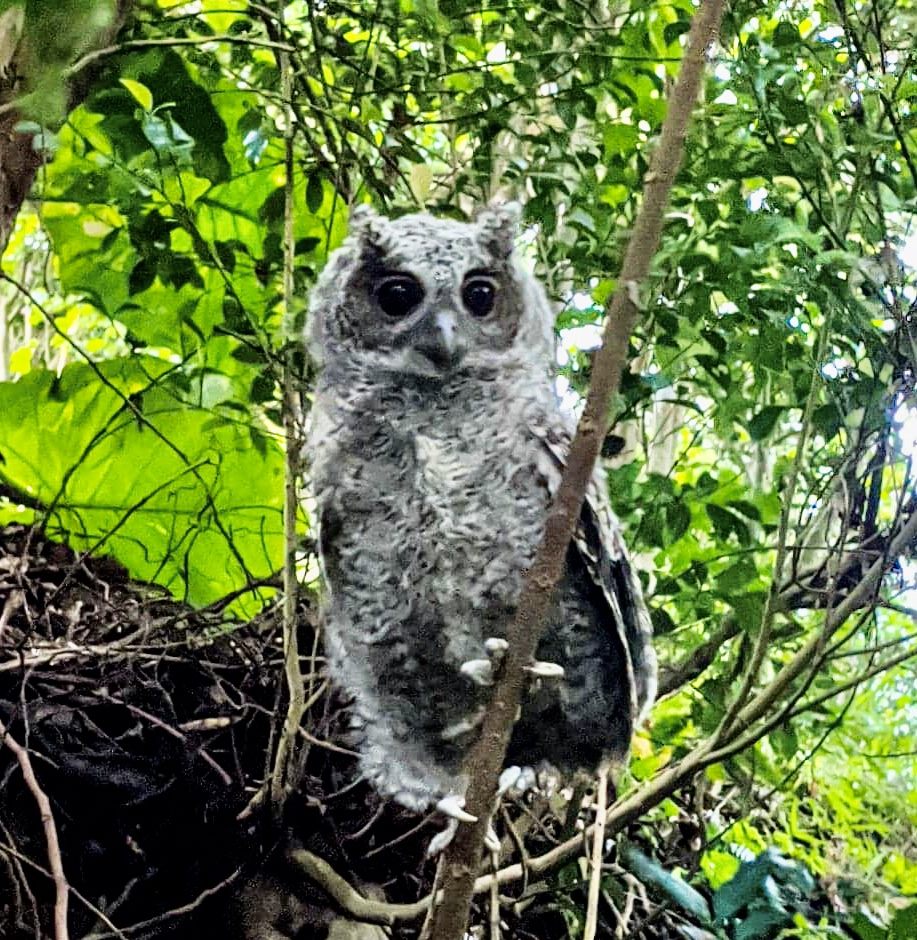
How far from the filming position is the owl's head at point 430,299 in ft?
3.44

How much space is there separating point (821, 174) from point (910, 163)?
0.35ft

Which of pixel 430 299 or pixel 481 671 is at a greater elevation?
pixel 430 299

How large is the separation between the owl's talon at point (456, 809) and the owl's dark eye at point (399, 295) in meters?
0.50

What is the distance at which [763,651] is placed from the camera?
4.17 ft

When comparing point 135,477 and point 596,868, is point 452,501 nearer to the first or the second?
point 596,868

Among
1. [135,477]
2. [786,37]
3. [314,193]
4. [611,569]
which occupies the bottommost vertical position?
[135,477]

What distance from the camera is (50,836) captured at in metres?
1.22

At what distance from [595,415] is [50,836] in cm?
87

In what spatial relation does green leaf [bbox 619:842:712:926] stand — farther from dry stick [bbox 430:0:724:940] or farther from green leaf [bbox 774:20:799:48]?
green leaf [bbox 774:20:799:48]

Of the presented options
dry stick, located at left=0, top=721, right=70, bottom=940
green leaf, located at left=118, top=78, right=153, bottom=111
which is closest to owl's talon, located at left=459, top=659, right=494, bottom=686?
dry stick, located at left=0, top=721, right=70, bottom=940

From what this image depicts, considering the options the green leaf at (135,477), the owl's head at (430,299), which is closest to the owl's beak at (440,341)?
the owl's head at (430,299)

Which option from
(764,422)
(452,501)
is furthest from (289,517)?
(764,422)

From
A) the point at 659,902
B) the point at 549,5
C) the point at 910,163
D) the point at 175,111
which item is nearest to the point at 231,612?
the point at 175,111

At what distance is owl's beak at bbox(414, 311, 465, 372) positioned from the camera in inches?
41.0
